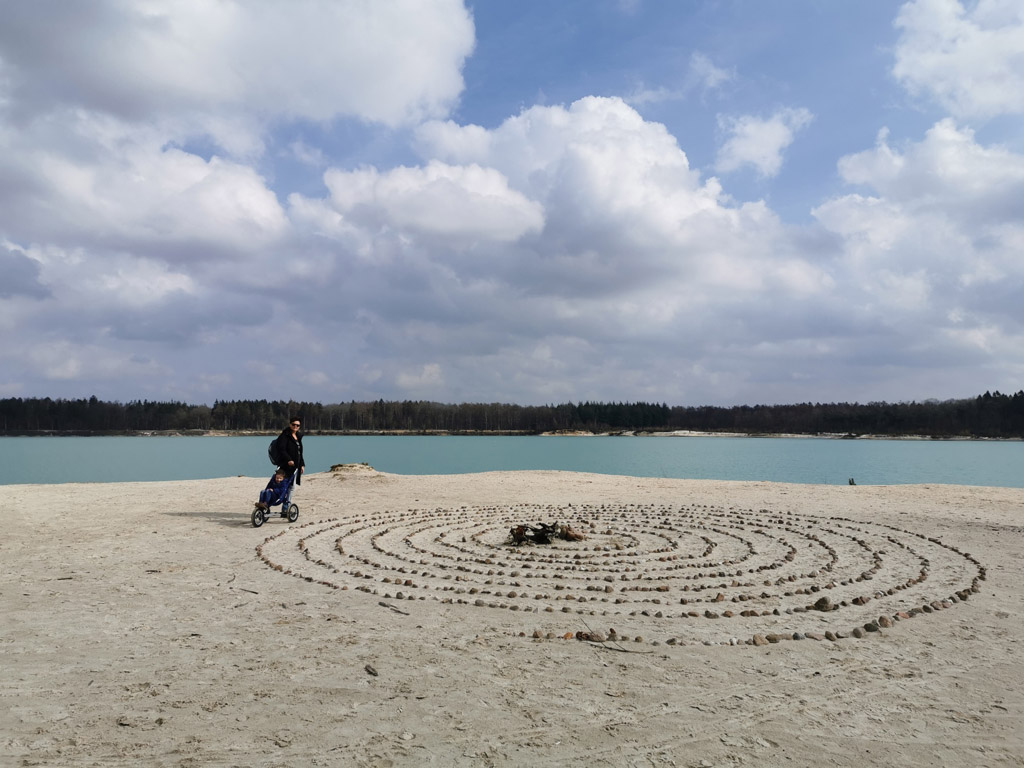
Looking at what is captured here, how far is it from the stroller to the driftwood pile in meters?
4.91

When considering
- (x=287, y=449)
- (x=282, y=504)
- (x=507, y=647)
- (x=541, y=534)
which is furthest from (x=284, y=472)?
(x=507, y=647)

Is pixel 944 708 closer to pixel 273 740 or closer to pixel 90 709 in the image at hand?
pixel 273 740

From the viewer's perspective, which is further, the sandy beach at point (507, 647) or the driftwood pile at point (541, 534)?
the driftwood pile at point (541, 534)

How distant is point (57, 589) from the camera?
7973mm

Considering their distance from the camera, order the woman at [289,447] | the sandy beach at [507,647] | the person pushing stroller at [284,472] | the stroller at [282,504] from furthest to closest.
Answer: the woman at [289,447]
the person pushing stroller at [284,472]
the stroller at [282,504]
the sandy beach at [507,647]

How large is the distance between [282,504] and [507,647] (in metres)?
8.95

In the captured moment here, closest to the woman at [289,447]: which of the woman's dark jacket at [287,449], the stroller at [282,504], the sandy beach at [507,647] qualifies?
the woman's dark jacket at [287,449]

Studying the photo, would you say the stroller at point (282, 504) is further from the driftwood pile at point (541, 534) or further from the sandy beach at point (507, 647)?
the driftwood pile at point (541, 534)

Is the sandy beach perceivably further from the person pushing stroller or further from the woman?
the woman

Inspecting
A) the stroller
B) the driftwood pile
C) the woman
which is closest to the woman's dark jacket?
→ the woman

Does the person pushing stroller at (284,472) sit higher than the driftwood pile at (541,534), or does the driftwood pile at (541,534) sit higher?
the person pushing stroller at (284,472)

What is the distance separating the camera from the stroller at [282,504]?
13.1 metres

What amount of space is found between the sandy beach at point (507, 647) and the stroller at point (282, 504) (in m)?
0.61

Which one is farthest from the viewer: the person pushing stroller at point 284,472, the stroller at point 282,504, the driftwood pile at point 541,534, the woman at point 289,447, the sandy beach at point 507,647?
the woman at point 289,447
